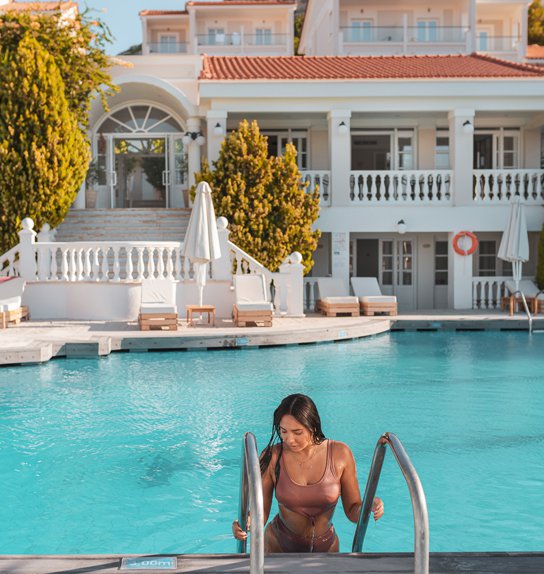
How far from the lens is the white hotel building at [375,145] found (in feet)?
69.2

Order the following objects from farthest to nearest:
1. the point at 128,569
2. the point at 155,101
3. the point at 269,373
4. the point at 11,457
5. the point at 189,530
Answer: the point at 155,101 → the point at 269,373 → the point at 11,457 → the point at 189,530 → the point at 128,569

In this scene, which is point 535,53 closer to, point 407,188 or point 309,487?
point 407,188

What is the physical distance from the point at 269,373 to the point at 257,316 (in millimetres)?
3744

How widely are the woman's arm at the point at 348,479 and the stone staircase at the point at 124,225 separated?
17021mm

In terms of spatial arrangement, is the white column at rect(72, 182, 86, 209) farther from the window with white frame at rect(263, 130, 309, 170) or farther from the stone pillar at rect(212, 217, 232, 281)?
the stone pillar at rect(212, 217, 232, 281)

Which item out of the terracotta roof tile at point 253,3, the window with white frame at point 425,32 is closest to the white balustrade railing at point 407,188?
the window with white frame at point 425,32

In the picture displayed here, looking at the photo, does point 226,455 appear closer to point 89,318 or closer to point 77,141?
point 89,318

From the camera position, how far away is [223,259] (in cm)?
1819

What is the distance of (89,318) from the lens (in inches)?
687

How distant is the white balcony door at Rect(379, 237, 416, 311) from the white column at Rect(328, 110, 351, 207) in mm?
2982

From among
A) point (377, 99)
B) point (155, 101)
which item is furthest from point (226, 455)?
point (155, 101)

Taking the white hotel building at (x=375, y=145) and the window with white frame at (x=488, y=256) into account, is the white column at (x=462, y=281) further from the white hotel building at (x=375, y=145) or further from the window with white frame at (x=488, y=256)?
the window with white frame at (x=488, y=256)

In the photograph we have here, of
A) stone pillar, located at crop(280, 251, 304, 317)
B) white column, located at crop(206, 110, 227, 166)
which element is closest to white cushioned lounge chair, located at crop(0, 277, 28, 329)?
stone pillar, located at crop(280, 251, 304, 317)

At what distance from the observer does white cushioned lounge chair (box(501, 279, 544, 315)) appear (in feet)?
61.9
